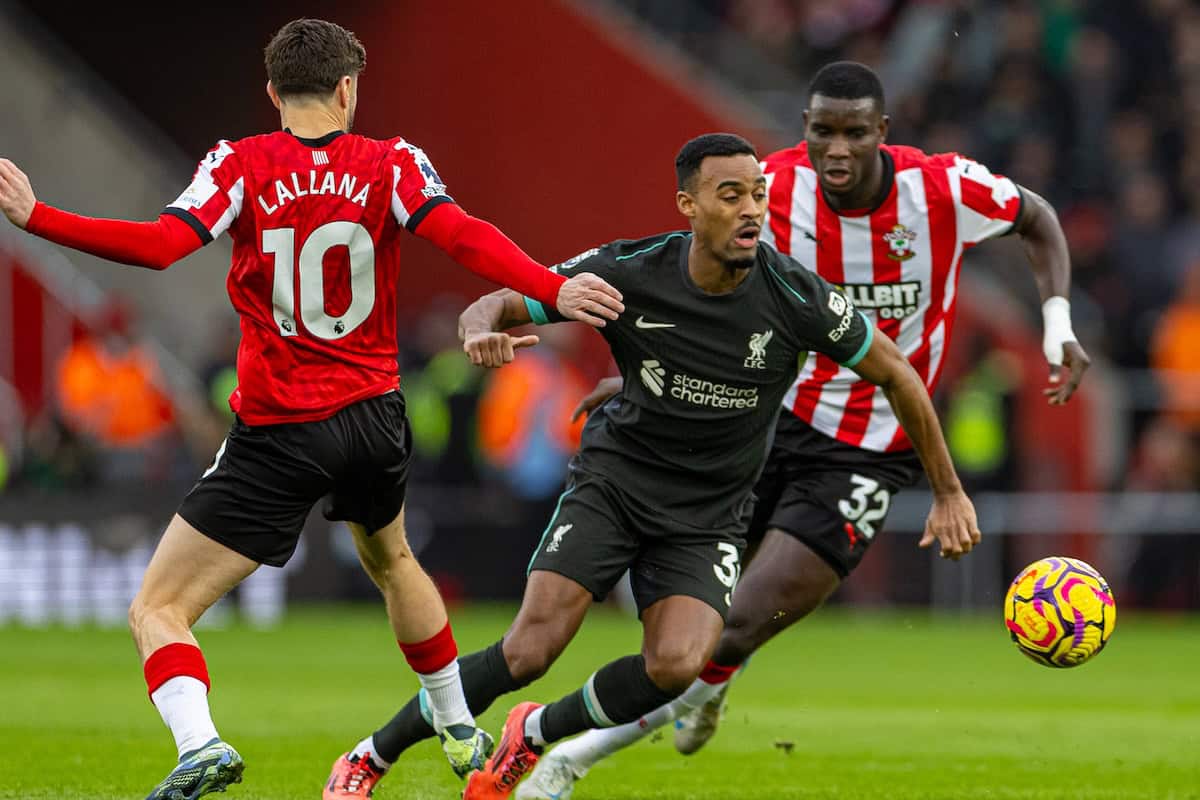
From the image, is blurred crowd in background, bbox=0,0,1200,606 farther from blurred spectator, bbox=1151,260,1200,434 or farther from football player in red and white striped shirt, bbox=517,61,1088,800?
football player in red and white striped shirt, bbox=517,61,1088,800

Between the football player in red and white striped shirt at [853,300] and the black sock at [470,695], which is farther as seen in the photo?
the football player in red and white striped shirt at [853,300]

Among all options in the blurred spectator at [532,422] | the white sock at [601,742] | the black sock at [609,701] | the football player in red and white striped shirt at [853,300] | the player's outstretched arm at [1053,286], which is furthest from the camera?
the blurred spectator at [532,422]

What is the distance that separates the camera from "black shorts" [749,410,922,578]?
26.5 ft

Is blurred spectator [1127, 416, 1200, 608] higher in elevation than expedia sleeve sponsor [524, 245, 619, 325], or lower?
lower

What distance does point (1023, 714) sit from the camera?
1101 cm

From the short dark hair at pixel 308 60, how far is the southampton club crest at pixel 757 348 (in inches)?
65.0

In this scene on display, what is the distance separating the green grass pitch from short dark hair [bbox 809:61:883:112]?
269 centimetres

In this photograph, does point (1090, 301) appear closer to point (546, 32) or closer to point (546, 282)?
point (546, 32)

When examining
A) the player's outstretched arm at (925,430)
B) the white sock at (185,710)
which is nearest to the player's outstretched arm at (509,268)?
the player's outstretched arm at (925,430)

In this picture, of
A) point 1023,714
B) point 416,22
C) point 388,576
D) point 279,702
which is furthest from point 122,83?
point 388,576

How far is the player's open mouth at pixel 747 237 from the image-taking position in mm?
6723

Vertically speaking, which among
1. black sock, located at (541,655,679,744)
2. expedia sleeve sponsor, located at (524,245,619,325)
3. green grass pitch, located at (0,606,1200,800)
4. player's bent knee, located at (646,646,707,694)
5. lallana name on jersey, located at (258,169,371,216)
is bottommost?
green grass pitch, located at (0,606,1200,800)

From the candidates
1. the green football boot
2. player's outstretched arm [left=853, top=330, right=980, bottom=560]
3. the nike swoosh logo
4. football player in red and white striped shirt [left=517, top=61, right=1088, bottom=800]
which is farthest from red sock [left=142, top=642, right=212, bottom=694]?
player's outstretched arm [left=853, top=330, right=980, bottom=560]

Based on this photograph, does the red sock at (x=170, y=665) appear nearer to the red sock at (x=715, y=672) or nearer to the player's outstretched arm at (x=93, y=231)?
the player's outstretched arm at (x=93, y=231)
